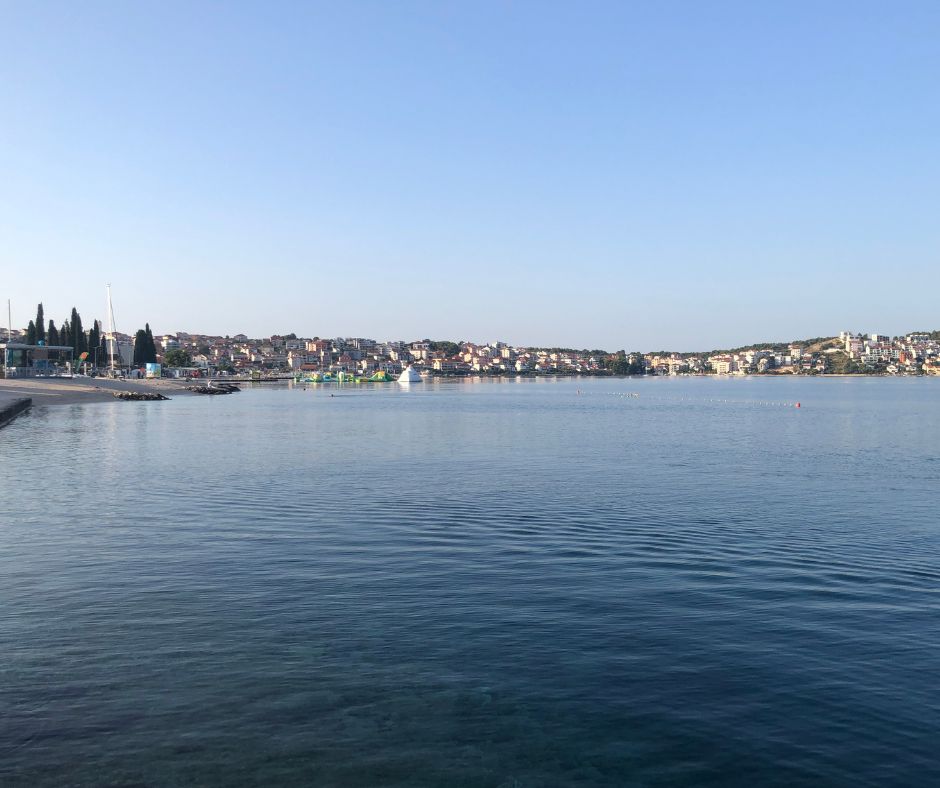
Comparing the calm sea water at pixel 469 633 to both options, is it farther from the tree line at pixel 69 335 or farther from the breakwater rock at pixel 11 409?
the tree line at pixel 69 335

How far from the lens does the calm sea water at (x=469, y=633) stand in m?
9.25

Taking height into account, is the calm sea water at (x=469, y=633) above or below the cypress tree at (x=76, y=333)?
below

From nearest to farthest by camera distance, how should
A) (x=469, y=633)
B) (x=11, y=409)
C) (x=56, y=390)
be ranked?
1. (x=469, y=633)
2. (x=11, y=409)
3. (x=56, y=390)

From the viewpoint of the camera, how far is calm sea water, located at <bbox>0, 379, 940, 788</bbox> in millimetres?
9250

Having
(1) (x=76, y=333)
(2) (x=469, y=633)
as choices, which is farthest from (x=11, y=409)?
(1) (x=76, y=333)

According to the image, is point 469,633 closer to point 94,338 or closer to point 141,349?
point 94,338

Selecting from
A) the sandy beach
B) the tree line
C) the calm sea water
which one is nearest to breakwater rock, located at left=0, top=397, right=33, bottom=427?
the sandy beach

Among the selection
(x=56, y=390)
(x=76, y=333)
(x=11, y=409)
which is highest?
(x=76, y=333)

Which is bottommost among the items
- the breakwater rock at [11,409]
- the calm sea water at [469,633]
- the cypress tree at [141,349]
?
the calm sea water at [469,633]

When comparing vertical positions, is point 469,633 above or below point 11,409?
below

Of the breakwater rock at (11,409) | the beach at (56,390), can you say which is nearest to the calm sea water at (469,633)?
the breakwater rock at (11,409)

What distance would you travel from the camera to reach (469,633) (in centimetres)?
1348

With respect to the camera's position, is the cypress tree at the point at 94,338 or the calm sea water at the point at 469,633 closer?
the calm sea water at the point at 469,633

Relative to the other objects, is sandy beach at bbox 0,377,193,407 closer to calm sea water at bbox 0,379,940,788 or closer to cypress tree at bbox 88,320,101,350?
cypress tree at bbox 88,320,101,350
